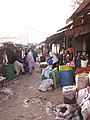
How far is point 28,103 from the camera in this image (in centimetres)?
934

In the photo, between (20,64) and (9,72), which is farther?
(20,64)

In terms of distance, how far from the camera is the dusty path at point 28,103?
777 cm

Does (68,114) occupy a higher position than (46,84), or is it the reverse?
(46,84)

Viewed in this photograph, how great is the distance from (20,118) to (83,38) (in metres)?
6.41

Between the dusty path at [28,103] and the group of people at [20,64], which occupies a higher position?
the group of people at [20,64]

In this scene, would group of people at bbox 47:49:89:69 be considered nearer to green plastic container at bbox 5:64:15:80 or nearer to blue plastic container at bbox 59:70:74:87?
blue plastic container at bbox 59:70:74:87

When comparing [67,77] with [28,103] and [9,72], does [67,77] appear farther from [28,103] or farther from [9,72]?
[9,72]

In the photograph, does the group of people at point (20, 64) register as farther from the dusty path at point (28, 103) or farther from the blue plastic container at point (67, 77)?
the blue plastic container at point (67, 77)

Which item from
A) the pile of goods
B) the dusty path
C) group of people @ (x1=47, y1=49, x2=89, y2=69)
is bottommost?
the dusty path

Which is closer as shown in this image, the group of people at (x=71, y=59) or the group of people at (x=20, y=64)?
the group of people at (x=71, y=59)

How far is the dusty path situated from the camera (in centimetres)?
777

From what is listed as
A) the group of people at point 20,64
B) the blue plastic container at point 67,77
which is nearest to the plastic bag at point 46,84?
the blue plastic container at point 67,77

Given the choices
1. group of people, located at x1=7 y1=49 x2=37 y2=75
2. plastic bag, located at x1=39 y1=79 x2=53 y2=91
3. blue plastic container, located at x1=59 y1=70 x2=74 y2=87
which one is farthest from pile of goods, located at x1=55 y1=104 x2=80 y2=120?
group of people, located at x1=7 y1=49 x2=37 y2=75

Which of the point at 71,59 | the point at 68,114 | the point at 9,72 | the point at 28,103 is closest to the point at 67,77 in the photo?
the point at 71,59
